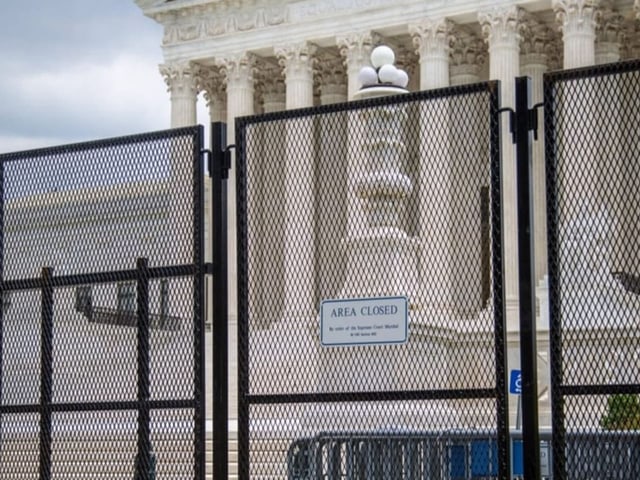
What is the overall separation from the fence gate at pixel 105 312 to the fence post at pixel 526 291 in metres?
2.13

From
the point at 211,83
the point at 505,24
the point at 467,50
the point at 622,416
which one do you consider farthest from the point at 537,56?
the point at 622,416

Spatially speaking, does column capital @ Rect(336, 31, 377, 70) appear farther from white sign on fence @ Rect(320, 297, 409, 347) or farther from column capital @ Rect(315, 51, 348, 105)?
white sign on fence @ Rect(320, 297, 409, 347)

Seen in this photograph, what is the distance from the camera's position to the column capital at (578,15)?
46.6 metres

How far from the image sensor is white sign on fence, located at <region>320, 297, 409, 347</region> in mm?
8633

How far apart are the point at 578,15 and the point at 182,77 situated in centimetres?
1611

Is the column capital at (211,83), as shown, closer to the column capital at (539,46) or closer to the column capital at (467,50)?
the column capital at (467,50)

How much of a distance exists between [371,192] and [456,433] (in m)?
2.21

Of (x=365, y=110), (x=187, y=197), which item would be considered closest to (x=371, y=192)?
(x=365, y=110)

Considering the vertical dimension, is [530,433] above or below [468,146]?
below

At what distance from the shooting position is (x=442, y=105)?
911 centimetres

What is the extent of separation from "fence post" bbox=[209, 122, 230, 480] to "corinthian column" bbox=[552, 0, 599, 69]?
124 ft

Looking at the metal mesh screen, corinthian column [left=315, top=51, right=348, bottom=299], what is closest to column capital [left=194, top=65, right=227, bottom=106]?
corinthian column [left=315, top=51, right=348, bottom=299]

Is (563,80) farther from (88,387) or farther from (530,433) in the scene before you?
(88,387)

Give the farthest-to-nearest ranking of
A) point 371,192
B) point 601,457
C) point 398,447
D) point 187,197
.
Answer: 1. point 371,192
2. point 187,197
3. point 398,447
4. point 601,457
